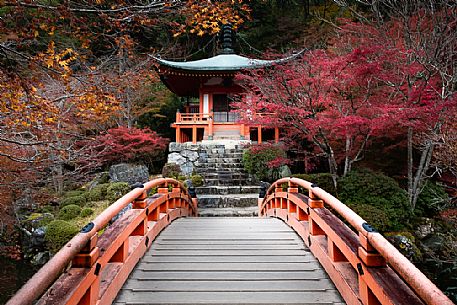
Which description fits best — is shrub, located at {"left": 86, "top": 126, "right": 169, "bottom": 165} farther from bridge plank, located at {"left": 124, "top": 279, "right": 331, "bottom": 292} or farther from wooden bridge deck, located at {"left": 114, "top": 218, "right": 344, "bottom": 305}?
bridge plank, located at {"left": 124, "top": 279, "right": 331, "bottom": 292}

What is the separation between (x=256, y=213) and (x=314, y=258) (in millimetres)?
5466

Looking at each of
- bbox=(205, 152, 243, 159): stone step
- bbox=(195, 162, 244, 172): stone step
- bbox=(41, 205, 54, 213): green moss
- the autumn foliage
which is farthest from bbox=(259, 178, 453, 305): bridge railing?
the autumn foliage

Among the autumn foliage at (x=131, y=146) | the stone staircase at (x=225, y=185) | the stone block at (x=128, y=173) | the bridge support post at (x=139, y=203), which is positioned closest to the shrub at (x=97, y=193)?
the stone block at (x=128, y=173)

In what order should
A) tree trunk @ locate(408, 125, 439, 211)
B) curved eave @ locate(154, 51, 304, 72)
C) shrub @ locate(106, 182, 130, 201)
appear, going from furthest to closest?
curved eave @ locate(154, 51, 304, 72) → shrub @ locate(106, 182, 130, 201) → tree trunk @ locate(408, 125, 439, 211)

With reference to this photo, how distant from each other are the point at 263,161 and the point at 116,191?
5967 mm

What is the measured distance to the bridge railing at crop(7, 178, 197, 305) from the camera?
1.35 meters

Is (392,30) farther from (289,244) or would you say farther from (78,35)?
(78,35)

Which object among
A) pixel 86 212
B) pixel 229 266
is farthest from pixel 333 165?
pixel 86 212

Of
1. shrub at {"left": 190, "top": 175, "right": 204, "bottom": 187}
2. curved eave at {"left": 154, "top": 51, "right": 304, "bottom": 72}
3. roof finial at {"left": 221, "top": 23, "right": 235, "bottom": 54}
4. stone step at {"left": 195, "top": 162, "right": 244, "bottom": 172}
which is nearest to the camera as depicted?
shrub at {"left": 190, "top": 175, "right": 204, "bottom": 187}

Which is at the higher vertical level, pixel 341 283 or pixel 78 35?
pixel 78 35

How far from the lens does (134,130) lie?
44.9ft

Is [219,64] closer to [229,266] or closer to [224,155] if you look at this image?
[224,155]

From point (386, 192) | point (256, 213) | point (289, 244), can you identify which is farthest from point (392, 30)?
point (289, 244)

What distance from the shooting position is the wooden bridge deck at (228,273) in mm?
2340
